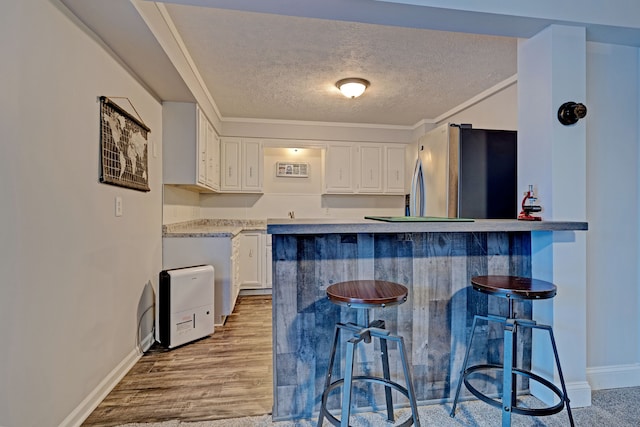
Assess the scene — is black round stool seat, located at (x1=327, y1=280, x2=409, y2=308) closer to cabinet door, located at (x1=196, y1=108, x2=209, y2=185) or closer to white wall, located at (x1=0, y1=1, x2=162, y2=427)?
white wall, located at (x1=0, y1=1, x2=162, y2=427)

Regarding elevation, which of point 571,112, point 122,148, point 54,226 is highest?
point 571,112

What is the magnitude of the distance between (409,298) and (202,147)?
2586mm

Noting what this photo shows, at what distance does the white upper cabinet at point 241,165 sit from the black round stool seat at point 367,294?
11.0ft

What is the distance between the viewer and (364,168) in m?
4.82

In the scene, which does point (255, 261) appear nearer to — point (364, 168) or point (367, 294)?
point (364, 168)

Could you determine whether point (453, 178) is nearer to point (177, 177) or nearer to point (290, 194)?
point (177, 177)

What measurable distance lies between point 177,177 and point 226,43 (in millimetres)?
1326

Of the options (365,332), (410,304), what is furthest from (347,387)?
(410,304)

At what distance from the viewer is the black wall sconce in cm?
179

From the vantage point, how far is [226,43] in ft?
8.13

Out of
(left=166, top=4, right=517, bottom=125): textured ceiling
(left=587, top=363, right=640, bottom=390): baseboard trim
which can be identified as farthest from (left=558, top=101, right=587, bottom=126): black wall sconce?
(left=587, top=363, right=640, bottom=390): baseboard trim

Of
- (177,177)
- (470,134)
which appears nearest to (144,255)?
(177,177)

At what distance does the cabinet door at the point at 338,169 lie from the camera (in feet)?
15.6

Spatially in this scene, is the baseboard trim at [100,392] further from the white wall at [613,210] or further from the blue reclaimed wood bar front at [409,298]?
the white wall at [613,210]
